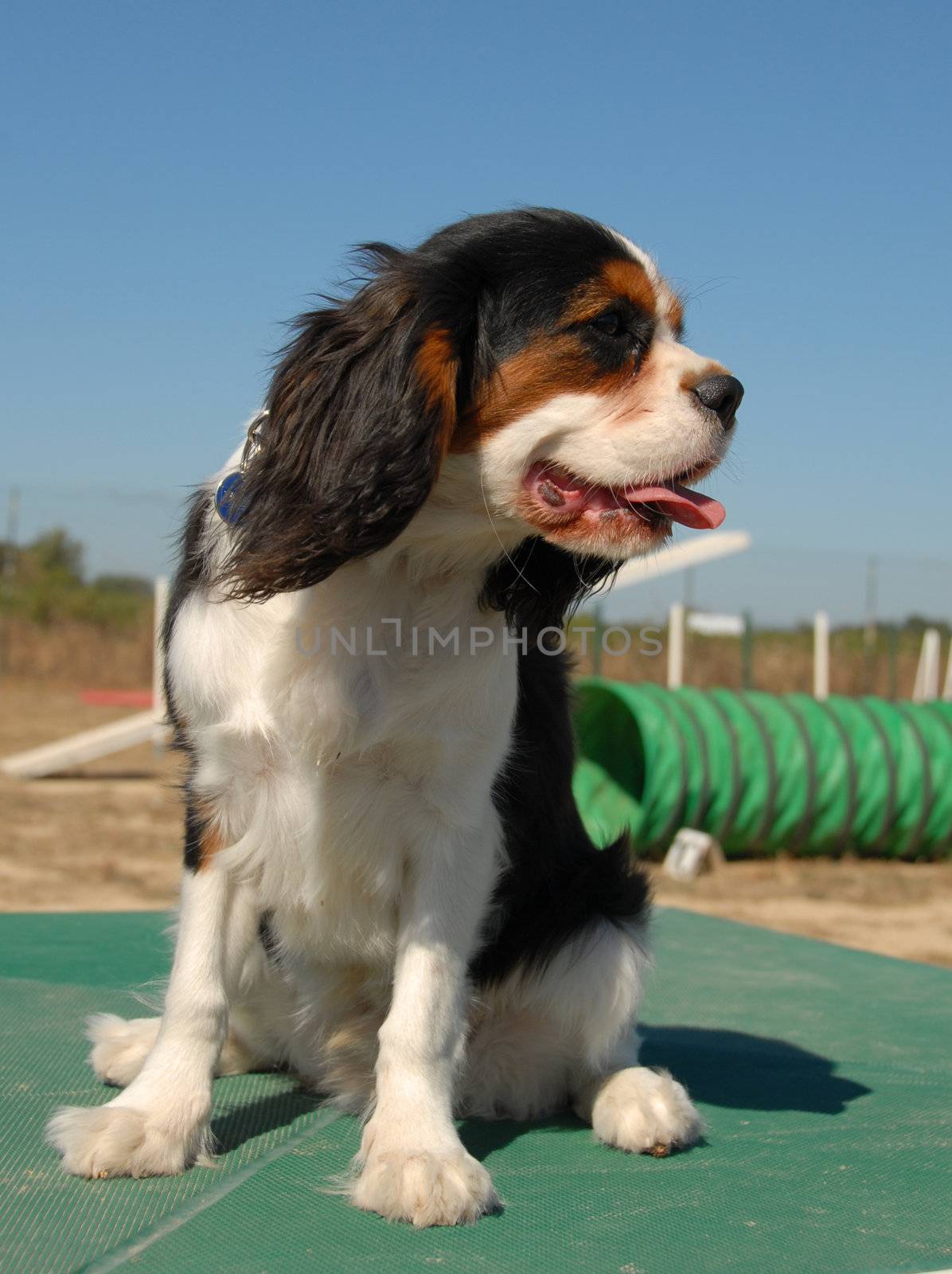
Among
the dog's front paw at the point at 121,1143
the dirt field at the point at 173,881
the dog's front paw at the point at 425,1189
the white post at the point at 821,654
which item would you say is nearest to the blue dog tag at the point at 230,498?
the dog's front paw at the point at 121,1143

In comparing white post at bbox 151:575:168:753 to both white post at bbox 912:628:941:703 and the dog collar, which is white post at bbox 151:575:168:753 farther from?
white post at bbox 912:628:941:703

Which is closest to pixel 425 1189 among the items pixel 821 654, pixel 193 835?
pixel 193 835

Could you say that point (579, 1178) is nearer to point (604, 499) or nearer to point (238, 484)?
point (604, 499)

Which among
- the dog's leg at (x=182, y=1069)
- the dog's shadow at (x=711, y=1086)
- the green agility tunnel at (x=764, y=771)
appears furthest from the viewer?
the green agility tunnel at (x=764, y=771)

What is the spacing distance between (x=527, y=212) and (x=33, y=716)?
675 inches

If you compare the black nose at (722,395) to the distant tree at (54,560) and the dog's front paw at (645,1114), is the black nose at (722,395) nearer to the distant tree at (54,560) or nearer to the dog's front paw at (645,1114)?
the dog's front paw at (645,1114)

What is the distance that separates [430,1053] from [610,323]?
1.56 m

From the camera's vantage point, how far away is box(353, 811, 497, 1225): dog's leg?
2.33 meters

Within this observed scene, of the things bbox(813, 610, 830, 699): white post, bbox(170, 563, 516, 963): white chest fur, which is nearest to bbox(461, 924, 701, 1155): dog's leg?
bbox(170, 563, 516, 963): white chest fur

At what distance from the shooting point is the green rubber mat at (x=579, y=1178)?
2160mm

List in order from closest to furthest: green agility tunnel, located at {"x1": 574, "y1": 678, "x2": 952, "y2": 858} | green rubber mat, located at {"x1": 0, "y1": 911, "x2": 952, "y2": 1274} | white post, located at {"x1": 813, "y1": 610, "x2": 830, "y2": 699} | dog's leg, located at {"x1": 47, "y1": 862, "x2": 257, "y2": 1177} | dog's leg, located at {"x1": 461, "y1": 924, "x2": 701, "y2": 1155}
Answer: green rubber mat, located at {"x1": 0, "y1": 911, "x2": 952, "y2": 1274}, dog's leg, located at {"x1": 47, "y1": 862, "x2": 257, "y2": 1177}, dog's leg, located at {"x1": 461, "y1": 924, "x2": 701, "y2": 1155}, green agility tunnel, located at {"x1": 574, "y1": 678, "x2": 952, "y2": 858}, white post, located at {"x1": 813, "y1": 610, "x2": 830, "y2": 699}

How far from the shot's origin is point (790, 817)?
9.80m

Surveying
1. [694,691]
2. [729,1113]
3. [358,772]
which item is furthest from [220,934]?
[694,691]

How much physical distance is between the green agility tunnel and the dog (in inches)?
244
